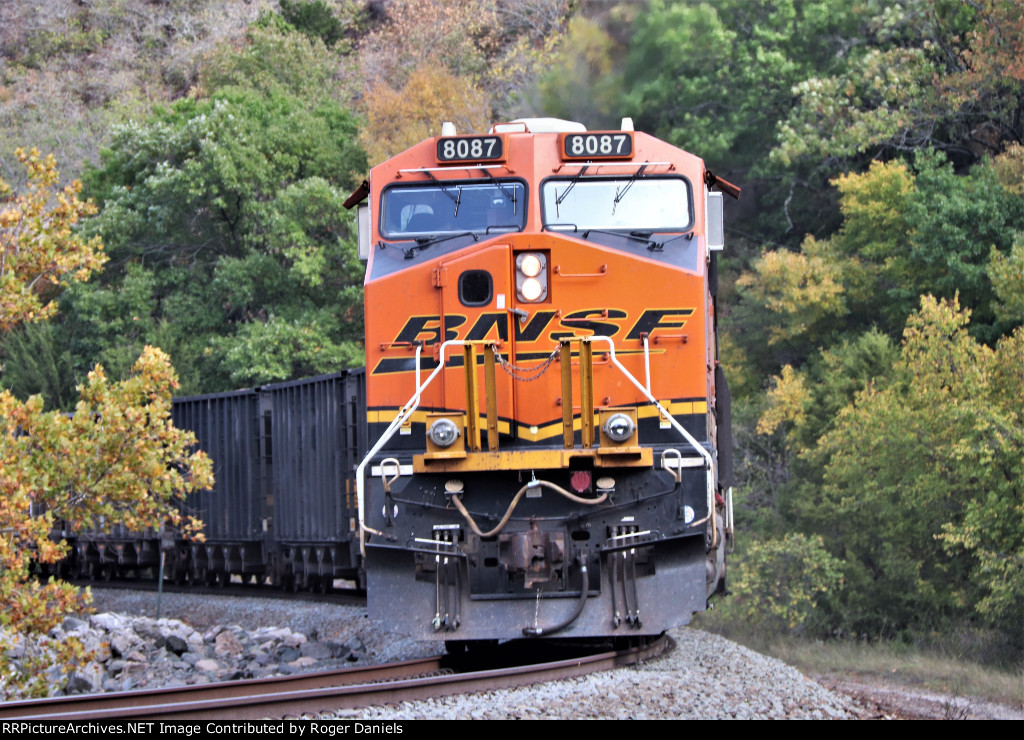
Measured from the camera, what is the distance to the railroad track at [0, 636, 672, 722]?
21.5 feet

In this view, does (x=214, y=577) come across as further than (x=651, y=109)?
No

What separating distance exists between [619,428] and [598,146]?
2.50 meters

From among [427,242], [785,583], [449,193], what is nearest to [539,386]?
[427,242]

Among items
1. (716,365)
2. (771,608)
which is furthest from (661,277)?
(771,608)

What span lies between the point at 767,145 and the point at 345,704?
29072 mm

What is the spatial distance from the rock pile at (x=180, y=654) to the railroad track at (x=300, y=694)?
2.26 m

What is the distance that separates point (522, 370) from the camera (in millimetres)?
9258

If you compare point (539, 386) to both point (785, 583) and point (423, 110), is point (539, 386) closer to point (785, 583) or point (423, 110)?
point (785, 583)

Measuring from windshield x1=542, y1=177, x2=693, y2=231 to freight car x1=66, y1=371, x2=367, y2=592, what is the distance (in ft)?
15.9

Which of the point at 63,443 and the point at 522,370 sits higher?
the point at 522,370

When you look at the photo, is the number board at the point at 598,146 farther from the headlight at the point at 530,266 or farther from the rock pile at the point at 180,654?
the rock pile at the point at 180,654
